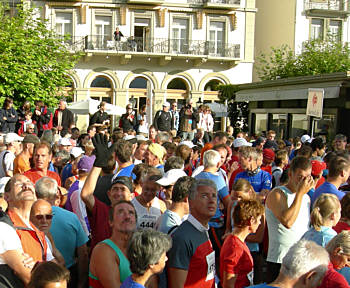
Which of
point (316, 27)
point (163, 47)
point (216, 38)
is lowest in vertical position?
point (163, 47)

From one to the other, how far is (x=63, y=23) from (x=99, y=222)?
30752 mm

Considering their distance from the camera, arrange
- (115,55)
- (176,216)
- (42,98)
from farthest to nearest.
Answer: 1. (115,55)
2. (42,98)
3. (176,216)

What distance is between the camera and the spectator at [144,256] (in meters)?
3.32

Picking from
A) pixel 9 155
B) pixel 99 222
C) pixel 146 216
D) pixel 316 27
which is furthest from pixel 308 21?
pixel 99 222

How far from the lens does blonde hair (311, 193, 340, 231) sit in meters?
4.54

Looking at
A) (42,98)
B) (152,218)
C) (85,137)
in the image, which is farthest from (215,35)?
(152,218)

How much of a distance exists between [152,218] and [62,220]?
0.94 meters

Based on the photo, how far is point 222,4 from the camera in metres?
34.8

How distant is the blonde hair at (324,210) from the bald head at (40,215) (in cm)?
238

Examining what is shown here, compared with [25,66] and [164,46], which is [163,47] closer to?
[164,46]

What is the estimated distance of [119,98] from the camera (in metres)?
34.3

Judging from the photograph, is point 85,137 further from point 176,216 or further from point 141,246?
point 141,246

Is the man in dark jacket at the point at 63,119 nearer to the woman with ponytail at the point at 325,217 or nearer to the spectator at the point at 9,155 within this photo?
the spectator at the point at 9,155

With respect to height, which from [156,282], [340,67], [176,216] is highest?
[340,67]
